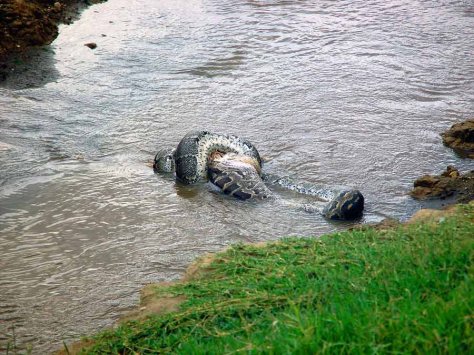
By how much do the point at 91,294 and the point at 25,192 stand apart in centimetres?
260

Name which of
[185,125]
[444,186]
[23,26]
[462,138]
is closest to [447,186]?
[444,186]

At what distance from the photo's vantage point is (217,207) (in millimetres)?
7957

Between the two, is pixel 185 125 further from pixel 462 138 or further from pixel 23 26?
pixel 23 26

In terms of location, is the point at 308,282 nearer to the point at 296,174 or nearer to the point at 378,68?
the point at 296,174

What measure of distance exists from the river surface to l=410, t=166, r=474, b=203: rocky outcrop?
166 millimetres

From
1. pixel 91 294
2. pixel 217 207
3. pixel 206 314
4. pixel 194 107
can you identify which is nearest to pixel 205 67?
pixel 194 107

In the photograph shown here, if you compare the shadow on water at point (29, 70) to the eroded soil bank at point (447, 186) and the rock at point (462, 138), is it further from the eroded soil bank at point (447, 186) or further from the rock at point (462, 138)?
the eroded soil bank at point (447, 186)

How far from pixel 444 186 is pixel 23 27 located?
8.68 m

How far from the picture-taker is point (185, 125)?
10.2 meters

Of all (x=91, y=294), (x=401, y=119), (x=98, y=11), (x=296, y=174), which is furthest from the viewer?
(x=98, y=11)

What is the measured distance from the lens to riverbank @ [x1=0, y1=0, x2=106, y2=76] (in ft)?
41.6

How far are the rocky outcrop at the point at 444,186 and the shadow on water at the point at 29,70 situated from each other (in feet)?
21.8

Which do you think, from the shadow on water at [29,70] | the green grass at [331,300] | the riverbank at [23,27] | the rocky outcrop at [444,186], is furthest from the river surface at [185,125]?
the green grass at [331,300]

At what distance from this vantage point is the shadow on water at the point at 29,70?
11.7m
